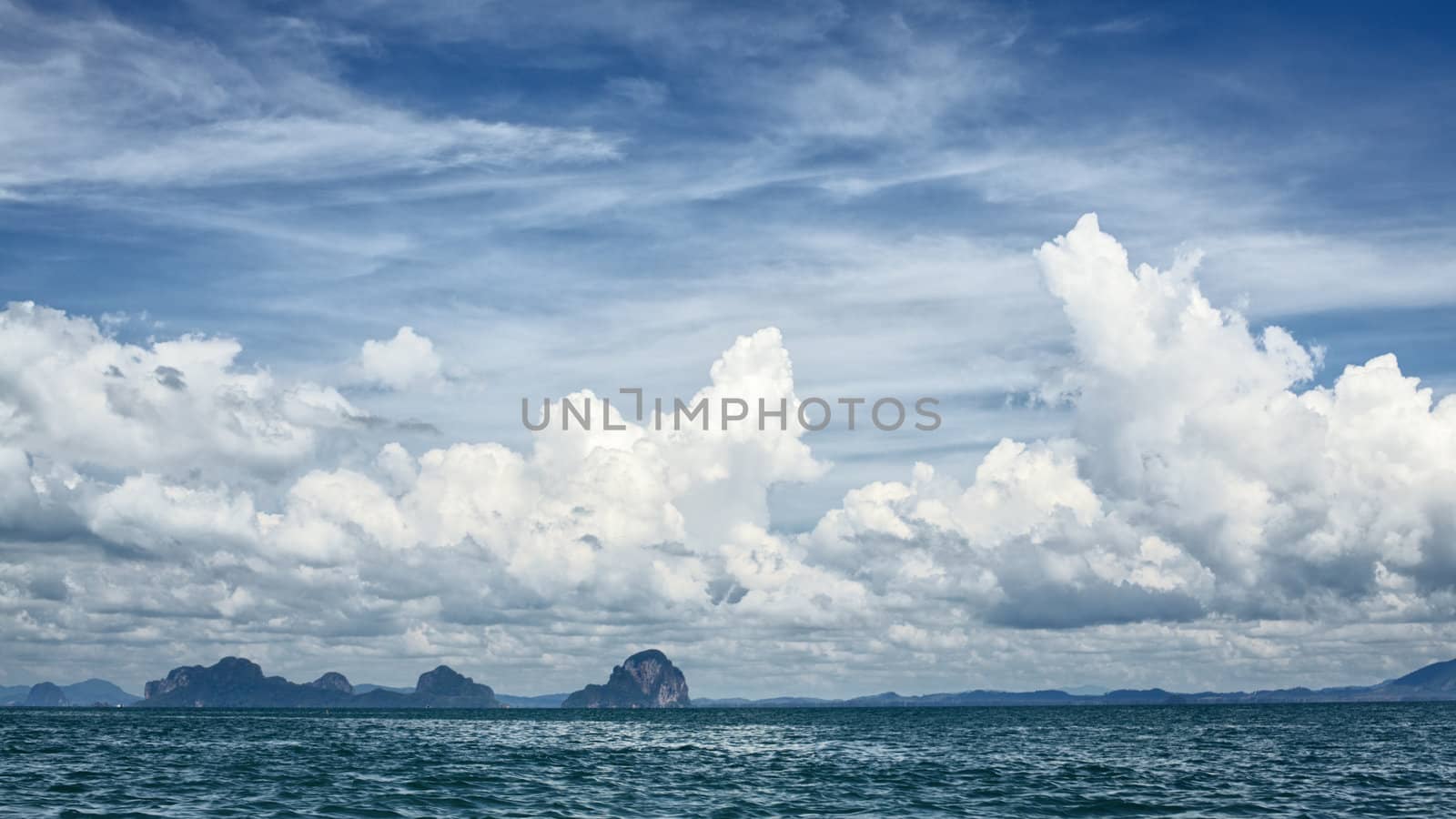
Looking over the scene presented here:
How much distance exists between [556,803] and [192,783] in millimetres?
34907

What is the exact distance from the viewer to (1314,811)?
77125 mm

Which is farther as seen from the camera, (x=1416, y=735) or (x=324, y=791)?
(x=1416, y=735)

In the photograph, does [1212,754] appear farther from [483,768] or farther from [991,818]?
[483,768]

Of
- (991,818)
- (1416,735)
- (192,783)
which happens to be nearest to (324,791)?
(192,783)

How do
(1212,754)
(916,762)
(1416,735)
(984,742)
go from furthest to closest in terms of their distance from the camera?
(1416,735) → (984,742) → (1212,754) → (916,762)

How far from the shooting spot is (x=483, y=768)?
115 meters

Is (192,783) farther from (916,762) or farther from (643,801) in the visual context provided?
(916,762)

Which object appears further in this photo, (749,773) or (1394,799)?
(749,773)

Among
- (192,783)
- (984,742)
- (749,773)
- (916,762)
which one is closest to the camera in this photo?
(192,783)

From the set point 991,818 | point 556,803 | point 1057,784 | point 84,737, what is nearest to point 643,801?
point 556,803

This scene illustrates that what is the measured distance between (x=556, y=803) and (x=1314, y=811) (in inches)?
1974

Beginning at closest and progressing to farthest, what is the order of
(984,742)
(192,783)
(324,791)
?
(324,791) → (192,783) → (984,742)

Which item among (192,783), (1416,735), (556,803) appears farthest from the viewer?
(1416,735)

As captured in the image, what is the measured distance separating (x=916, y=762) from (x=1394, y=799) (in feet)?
166
